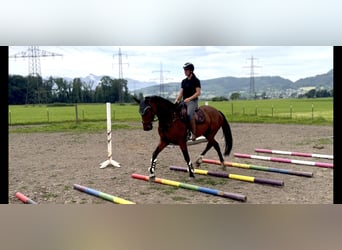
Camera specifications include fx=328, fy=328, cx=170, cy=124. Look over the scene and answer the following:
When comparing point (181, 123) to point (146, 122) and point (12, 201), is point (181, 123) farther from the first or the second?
point (12, 201)

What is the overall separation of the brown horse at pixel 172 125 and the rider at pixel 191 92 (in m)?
0.07

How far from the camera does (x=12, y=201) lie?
2934 mm

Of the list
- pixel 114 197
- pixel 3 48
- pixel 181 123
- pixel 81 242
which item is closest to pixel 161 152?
pixel 181 123

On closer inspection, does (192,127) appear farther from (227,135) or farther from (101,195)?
(101,195)

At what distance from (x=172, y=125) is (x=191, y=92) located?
36cm

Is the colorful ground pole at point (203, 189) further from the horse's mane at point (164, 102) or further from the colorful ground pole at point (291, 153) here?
the colorful ground pole at point (291, 153)

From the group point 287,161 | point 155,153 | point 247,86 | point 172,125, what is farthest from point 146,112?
point 287,161

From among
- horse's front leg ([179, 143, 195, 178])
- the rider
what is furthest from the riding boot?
horse's front leg ([179, 143, 195, 178])


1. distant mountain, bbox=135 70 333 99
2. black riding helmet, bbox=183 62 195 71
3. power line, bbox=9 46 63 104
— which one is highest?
power line, bbox=9 46 63 104

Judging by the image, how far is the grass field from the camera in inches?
125

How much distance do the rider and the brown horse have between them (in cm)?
7

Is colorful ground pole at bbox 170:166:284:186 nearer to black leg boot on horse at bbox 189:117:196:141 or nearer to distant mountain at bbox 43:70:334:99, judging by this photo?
black leg boot on horse at bbox 189:117:196:141

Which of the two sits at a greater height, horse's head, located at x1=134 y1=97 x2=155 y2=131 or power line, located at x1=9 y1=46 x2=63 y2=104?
power line, located at x1=9 y1=46 x2=63 y2=104

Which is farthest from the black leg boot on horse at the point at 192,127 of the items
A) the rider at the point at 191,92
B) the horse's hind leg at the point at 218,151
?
the horse's hind leg at the point at 218,151
